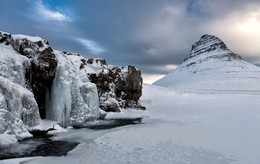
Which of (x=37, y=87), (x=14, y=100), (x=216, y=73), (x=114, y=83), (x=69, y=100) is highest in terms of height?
(x=216, y=73)

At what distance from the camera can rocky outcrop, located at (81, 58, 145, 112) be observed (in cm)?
2122

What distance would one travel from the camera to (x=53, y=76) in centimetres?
1352

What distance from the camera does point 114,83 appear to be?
24.1m

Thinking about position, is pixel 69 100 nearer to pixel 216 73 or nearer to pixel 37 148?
pixel 37 148

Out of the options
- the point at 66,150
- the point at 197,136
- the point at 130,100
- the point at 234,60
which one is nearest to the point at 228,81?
the point at 234,60

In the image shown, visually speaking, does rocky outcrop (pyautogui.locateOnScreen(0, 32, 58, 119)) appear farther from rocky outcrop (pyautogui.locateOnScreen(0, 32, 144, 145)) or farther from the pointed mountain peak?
the pointed mountain peak

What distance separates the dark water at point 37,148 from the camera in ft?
23.3

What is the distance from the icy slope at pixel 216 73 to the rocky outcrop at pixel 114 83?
47.4 meters

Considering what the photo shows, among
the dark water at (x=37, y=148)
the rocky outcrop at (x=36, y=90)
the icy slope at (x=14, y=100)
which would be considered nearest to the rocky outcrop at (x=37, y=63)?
the rocky outcrop at (x=36, y=90)

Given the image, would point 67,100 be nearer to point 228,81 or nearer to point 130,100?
point 130,100

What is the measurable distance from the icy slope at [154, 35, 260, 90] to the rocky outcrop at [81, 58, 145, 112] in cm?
4743

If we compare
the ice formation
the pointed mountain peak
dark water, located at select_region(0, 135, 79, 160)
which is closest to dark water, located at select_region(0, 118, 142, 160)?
dark water, located at select_region(0, 135, 79, 160)

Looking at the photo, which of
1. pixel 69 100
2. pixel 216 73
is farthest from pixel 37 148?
pixel 216 73

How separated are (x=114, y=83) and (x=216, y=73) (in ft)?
256
